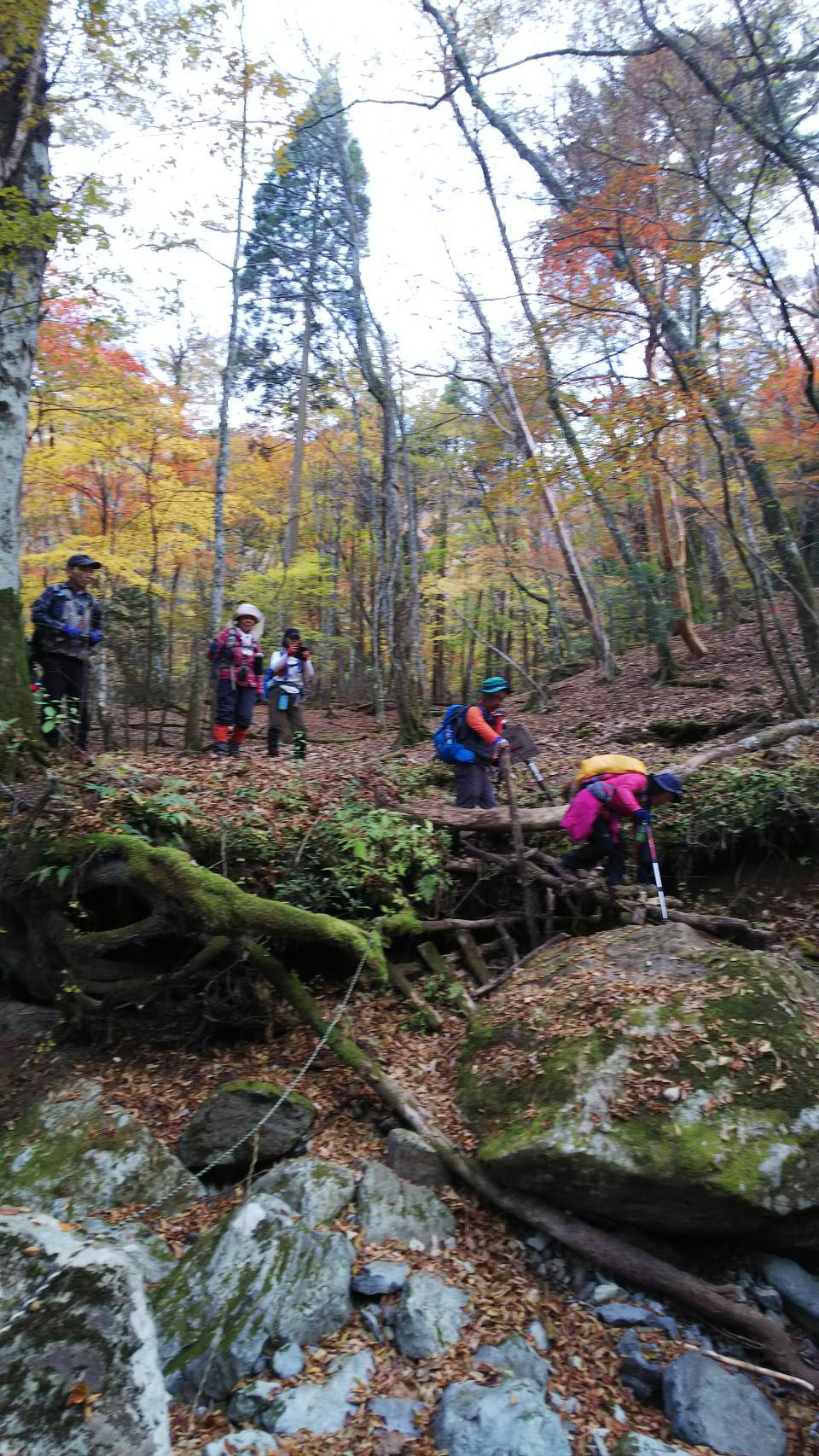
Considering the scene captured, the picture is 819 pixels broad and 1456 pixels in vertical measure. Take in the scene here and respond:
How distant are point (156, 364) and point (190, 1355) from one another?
733 inches

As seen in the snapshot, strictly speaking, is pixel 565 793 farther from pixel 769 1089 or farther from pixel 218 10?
pixel 218 10

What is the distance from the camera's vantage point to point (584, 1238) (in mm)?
3887

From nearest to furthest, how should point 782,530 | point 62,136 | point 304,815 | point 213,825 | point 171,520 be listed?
point 213,825, point 304,815, point 62,136, point 782,530, point 171,520

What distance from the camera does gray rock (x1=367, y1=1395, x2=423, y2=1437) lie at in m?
3.08

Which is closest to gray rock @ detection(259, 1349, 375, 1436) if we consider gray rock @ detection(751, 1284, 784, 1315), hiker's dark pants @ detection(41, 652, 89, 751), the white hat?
gray rock @ detection(751, 1284, 784, 1315)

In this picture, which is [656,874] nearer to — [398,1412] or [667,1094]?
[667,1094]

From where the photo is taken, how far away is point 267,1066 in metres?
5.15

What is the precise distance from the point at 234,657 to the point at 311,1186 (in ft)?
19.5

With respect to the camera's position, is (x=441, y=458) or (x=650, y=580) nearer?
(x=650, y=580)

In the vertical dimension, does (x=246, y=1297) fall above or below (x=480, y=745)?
below

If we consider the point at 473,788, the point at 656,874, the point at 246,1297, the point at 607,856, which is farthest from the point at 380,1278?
the point at 473,788

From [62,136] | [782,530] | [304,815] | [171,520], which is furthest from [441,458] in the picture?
[304,815]

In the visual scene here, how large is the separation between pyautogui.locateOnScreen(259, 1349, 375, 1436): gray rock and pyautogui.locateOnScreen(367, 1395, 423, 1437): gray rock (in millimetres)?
106

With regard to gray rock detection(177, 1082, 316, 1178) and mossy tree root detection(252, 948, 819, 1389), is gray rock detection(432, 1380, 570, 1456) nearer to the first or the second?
mossy tree root detection(252, 948, 819, 1389)
